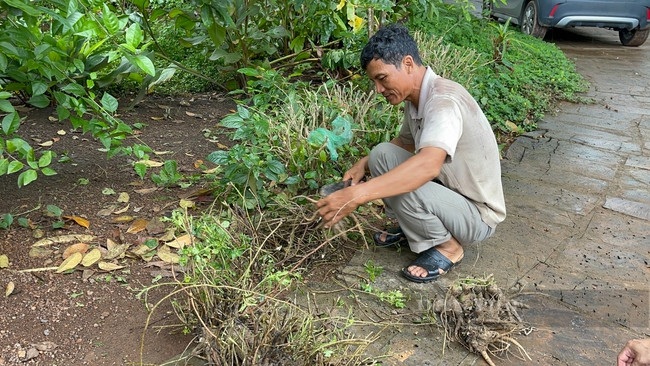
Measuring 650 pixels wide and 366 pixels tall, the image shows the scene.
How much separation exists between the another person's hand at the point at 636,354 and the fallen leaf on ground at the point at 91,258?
2164mm

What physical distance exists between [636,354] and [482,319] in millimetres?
628

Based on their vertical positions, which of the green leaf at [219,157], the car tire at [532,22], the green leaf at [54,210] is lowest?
→ the car tire at [532,22]

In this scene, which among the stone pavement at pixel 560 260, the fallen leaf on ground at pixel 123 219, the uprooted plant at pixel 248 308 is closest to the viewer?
the uprooted plant at pixel 248 308

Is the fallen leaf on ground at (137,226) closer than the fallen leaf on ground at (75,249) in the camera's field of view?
No

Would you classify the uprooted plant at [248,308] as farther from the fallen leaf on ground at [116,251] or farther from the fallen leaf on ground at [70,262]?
the fallen leaf on ground at [70,262]

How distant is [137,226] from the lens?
294cm

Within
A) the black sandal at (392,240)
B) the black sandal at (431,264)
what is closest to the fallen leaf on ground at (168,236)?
the black sandal at (392,240)

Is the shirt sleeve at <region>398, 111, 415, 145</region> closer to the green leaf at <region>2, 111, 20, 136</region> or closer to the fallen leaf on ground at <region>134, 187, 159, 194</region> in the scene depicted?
the fallen leaf on ground at <region>134, 187, 159, 194</region>

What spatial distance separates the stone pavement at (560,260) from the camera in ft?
7.44

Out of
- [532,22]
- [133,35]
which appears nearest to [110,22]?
[133,35]

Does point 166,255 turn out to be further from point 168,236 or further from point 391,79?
point 391,79

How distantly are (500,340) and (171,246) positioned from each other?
1601mm

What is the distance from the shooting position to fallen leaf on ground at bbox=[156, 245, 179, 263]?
8.85 ft

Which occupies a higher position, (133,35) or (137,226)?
(133,35)
